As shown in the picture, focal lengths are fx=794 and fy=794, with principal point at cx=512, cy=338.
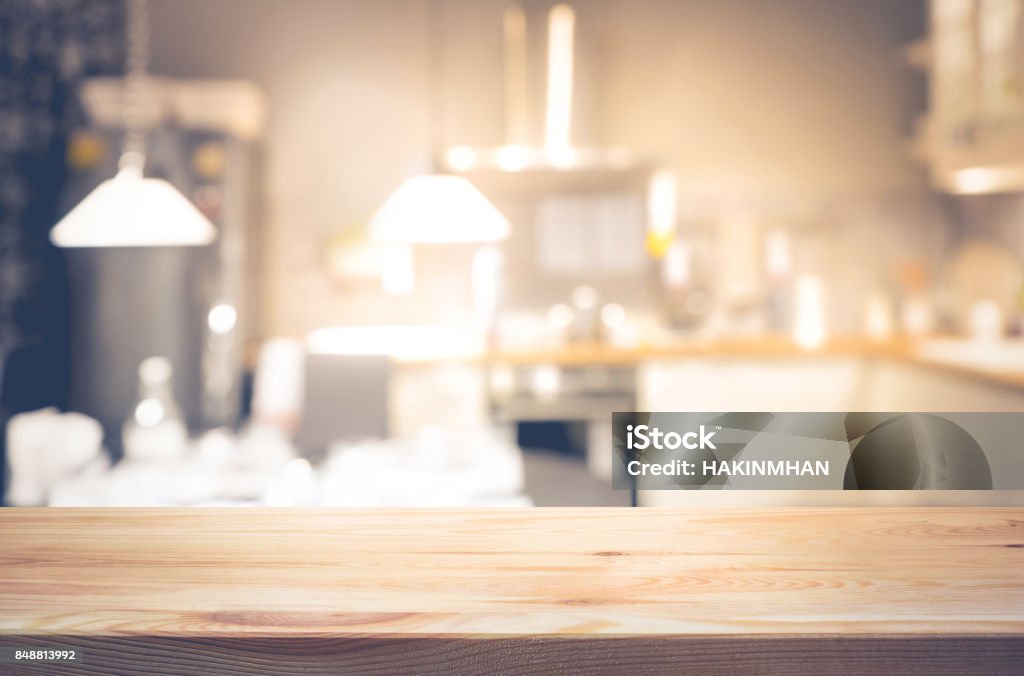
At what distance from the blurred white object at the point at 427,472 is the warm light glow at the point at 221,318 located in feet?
7.36

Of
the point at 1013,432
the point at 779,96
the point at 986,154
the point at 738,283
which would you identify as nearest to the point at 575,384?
the point at 738,283

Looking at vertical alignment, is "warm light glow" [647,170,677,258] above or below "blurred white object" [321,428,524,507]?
above

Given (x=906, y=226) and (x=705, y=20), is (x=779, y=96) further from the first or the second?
(x=906, y=226)

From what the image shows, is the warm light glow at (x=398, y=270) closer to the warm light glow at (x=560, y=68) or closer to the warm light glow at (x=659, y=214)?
the warm light glow at (x=560, y=68)

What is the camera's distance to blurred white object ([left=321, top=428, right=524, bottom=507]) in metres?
1.29

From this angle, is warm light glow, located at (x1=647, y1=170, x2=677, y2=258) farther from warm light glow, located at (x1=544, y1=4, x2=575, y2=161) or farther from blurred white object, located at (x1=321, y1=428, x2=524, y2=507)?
blurred white object, located at (x1=321, y1=428, x2=524, y2=507)

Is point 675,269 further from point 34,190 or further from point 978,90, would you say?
point 34,190

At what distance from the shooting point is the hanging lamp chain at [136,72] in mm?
3555

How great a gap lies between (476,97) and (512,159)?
686 mm

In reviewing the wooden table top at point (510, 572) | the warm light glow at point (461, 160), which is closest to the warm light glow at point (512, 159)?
the warm light glow at point (461, 160)

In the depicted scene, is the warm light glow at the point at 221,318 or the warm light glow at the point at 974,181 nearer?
the warm light glow at the point at 974,181

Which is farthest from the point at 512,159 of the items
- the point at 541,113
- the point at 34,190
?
the point at 34,190

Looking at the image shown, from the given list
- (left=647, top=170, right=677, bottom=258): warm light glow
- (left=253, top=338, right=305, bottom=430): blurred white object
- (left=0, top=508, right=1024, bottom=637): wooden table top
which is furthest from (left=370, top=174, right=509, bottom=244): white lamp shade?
(left=647, top=170, right=677, bottom=258): warm light glow

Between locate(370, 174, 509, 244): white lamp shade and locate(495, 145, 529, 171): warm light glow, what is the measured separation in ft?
6.18
